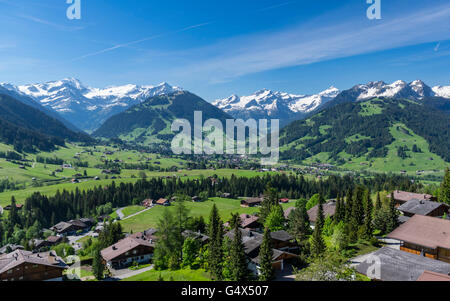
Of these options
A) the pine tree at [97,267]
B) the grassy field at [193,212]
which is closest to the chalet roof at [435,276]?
the pine tree at [97,267]

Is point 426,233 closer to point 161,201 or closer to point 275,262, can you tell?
point 275,262

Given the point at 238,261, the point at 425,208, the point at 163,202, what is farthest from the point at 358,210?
the point at 163,202

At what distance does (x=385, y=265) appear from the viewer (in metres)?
40.0

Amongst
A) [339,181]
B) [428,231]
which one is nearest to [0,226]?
[428,231]

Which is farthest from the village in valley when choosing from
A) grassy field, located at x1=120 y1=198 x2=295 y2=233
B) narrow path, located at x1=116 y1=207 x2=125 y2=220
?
narrow path, located at x1=116 y1=207 x2=125 y2=220

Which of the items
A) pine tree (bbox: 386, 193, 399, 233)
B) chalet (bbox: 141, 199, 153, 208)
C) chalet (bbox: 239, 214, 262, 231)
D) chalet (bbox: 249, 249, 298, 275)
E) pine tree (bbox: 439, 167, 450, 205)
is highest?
pine tree (bbox: 439, 167, 450, 205)

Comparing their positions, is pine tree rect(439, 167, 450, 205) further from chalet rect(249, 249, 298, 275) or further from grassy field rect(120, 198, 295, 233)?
grassy field rect(120, 198, 295, 233)

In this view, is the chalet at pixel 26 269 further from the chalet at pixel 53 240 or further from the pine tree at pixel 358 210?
the pine tree at pixel 358 210

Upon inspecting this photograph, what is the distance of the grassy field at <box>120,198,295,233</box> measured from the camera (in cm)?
11269

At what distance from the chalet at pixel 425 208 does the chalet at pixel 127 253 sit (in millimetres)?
67792

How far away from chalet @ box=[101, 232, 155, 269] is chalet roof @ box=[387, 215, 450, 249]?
56.9 meters

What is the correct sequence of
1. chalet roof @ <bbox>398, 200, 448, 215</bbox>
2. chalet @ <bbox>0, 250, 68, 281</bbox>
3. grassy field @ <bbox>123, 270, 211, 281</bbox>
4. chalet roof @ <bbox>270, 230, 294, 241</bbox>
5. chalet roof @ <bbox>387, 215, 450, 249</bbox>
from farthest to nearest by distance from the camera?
chalet roof @ <bbox>398, 200, 448, 215</bbox> < chalet roof @ <bbox>270, 230, 294, 241</bbox> < chalet @ <bbox>0, 250, 68, 281</bbox> < grassy field @ <bbox>123, 270, 211, 281</bbox> < chalet roof @ <bbox>387, 215, 450, 249</bbox>

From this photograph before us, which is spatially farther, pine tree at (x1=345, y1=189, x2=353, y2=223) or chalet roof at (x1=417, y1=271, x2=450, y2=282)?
pine tree at (x1=345, y1=189, x2=353, y2=223)
